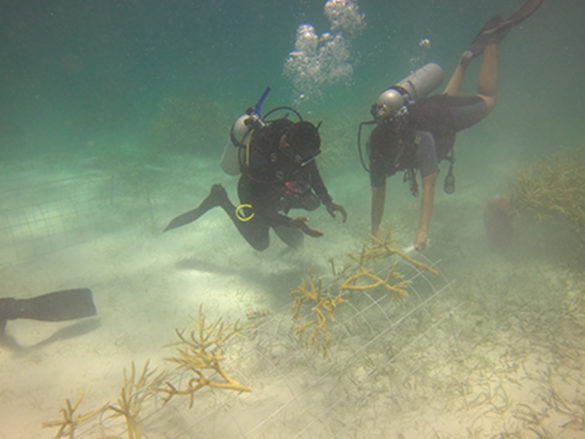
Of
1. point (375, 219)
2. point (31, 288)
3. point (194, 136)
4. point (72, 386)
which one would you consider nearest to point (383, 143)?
A: point (375, 219)

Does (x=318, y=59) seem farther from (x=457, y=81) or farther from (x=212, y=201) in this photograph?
(x=212, y=201)

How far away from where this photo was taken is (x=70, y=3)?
46.8 meters

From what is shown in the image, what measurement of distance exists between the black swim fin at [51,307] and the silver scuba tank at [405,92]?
5.37 m

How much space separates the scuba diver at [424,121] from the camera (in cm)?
421

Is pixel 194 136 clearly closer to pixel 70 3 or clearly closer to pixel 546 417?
pixel 546 417

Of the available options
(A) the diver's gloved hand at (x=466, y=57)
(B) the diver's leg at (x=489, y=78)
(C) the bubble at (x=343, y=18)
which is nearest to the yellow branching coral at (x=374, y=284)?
(B) the diver's leg at (x=489, y=78)

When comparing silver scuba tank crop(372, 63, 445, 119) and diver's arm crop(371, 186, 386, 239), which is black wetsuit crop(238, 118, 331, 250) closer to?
diver's arm crop(371, 186, 386, 239)

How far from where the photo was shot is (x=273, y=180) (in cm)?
376

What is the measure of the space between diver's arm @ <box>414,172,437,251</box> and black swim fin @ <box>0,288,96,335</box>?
510 centimetres

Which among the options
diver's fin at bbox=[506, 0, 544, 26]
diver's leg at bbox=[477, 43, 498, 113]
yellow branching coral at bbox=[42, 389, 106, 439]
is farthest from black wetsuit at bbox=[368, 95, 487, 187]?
yellow branching coral at bbox=[42, 389, 106, 439]

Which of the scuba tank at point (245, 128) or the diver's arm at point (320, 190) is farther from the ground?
the scuba tank at point (245, 128)

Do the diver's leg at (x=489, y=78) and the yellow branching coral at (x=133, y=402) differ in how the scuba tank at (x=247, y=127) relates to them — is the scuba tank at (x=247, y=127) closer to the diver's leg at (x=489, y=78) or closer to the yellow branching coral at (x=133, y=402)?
the yellow branching coral at (x=133, y=402)

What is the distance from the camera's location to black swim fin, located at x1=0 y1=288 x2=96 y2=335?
3932 mm

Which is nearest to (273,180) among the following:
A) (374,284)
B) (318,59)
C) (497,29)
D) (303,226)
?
(303,226)
